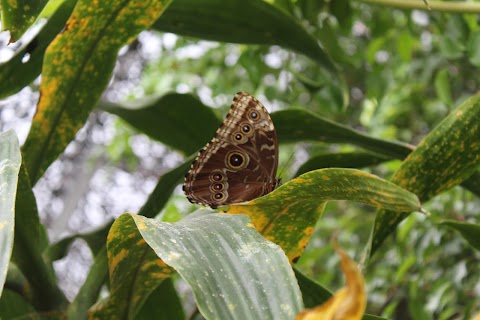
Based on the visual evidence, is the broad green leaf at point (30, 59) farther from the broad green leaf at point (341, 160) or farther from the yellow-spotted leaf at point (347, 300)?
the yellow-spotted leaf at point (347, 300)

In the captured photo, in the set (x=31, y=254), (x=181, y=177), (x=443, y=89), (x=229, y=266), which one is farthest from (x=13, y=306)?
(x=443, y=89)

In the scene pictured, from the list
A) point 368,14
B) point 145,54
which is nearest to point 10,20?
point 368,14

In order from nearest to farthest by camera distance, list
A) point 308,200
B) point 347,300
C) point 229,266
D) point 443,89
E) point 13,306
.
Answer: point 347,300 → point 229,266 → point 308,200 → point 13,306 → point 443,89

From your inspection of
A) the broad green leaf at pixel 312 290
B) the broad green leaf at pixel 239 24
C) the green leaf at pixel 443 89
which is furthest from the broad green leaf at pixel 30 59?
the green leaf at pixel 443 89

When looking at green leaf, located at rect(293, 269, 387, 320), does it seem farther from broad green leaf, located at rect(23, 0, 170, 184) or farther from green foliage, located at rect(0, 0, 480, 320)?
broad green leaf, located at rect(23, 0, 170, 184)

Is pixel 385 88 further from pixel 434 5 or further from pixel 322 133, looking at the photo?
pixel 322 133

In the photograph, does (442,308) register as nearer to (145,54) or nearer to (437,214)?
(437,214)

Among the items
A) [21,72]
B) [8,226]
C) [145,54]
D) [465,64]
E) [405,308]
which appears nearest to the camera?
[8,226]

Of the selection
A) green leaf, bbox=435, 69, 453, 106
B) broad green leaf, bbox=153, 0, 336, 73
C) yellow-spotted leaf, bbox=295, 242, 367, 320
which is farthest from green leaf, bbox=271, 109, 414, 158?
green leaf, bbox=435, 69, 453, 106
